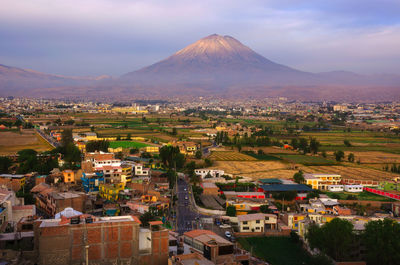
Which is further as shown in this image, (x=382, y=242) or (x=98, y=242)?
(x=382, y=242)

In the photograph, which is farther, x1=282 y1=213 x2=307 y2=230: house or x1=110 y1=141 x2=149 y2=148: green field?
x1=110 y1=141 x2=149 y2=148: green field

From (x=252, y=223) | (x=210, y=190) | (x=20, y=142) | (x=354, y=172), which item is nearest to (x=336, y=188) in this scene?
(x=354, y=172)

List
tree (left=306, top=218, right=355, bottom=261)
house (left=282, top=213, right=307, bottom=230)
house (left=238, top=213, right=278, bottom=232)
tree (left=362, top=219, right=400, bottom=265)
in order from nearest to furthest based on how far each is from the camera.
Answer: tree (left=362, top=219, right=400, bottom=265) < tree (left=306, top=218, right=355, bottom=261) < house (left=238, top=213, right=278, bottom=232) < house (left=282, top=213, right=307, bottom=230)

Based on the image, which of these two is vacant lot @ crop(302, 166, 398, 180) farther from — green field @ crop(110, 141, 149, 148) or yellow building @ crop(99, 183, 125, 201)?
green field @ crop(110, 141, 149, 148)

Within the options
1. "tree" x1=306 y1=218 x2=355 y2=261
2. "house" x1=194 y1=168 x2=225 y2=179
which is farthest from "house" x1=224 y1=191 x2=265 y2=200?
"tree" x1=306 y1=218 x2=355 y2=261

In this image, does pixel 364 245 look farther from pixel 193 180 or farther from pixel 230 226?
pixel 193 180

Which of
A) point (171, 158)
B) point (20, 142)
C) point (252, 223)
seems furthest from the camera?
point (20, 142)

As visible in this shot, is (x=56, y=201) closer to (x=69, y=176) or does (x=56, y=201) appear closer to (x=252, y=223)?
(x=69, y=176)
